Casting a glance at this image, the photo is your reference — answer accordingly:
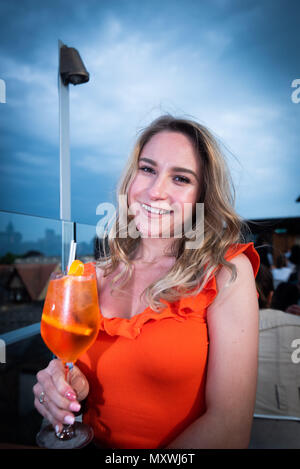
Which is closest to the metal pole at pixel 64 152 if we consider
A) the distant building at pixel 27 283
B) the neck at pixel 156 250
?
the distant building at pixel 27 283

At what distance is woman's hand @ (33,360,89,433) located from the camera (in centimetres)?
85

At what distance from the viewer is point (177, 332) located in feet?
3.50

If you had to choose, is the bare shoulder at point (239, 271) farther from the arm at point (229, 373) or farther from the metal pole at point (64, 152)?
the metal pole at point (64, 152)

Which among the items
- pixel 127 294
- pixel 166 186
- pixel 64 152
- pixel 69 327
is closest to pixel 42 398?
pixel 69 327

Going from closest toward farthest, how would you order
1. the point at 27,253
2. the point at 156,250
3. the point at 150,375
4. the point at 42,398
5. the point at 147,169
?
the point at 42,398 → the point at 150,375 → the point at 147,169 → the point at 156,250 → the point at 27,253

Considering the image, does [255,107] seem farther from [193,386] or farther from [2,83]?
[193,386]

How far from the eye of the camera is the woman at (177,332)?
0.96 metres

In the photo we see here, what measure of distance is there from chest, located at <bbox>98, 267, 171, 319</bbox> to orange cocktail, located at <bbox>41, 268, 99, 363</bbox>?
340mm

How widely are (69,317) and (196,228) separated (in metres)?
0.84

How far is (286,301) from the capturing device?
3.05 m

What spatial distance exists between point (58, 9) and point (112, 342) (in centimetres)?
439

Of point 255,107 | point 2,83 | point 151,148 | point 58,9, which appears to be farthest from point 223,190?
point 255,107

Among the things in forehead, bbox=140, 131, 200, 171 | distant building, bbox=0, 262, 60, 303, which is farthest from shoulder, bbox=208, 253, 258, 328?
distant building, bbox=0, 262, 60, 303

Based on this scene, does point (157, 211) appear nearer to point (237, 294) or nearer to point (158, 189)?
point (158, 189)
